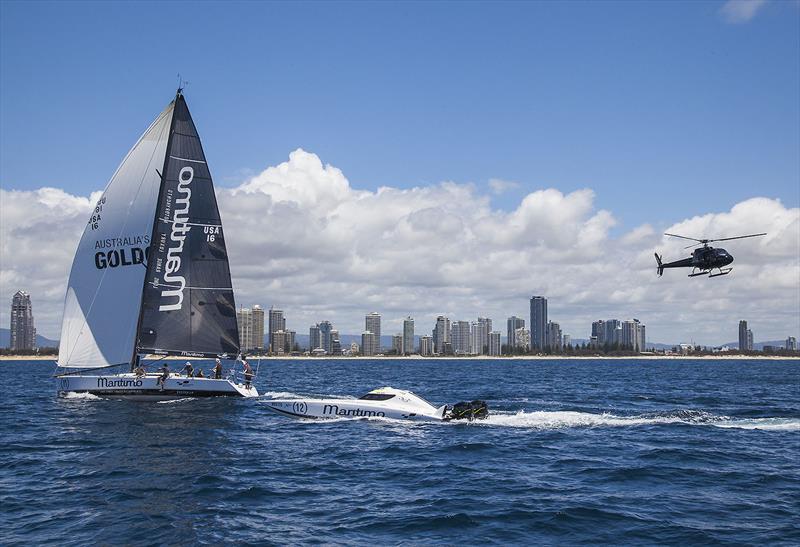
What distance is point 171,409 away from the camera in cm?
4331

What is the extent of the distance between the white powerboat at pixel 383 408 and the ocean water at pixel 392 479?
70 cm

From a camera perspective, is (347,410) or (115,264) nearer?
(347,410)

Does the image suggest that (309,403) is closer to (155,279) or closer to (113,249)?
(155,279)

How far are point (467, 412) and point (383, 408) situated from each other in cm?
477

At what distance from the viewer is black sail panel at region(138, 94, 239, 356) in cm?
4881

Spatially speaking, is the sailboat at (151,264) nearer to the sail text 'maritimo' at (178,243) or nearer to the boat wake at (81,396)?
the sail text 'maritimo' at (178,243)

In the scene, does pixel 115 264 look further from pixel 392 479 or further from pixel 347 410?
pixel 392 479

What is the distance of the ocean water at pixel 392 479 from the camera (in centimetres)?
1850

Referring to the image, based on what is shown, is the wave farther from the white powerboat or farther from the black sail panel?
the black sail panel

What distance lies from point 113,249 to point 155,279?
3838 mm

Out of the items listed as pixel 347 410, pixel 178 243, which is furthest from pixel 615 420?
pixel 178 243

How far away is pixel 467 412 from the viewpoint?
127ft

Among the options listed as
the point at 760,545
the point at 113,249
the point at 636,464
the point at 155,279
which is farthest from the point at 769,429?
the point at 113,249

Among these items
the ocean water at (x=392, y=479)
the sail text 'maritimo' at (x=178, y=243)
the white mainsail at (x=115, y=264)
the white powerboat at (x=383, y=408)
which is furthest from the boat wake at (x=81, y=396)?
the white powerboat at (x=383, y=408)
